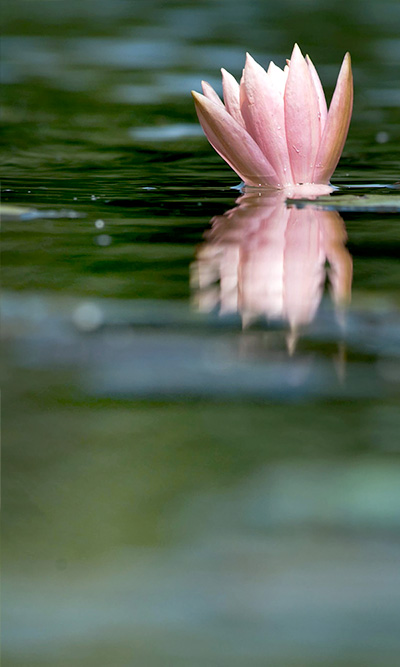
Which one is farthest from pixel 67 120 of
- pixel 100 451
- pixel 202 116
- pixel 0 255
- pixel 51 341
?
pixel 100 451

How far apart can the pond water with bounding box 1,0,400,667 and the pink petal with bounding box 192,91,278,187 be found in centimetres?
10

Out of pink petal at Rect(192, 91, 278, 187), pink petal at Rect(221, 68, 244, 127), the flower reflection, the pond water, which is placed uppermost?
pink petal at Rect(221, 68, 244, 127)

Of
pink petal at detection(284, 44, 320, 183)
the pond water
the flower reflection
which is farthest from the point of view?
pink petal at detection(284, 44, 320, 183)

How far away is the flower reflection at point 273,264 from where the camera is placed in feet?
2.72

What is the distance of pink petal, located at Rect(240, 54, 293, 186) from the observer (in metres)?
1.52

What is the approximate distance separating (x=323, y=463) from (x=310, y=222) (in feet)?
2.76

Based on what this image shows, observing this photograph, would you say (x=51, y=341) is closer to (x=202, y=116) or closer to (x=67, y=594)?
(x=67, y=594)

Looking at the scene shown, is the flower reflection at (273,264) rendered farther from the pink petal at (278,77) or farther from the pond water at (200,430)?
the pink petal at (278,77)

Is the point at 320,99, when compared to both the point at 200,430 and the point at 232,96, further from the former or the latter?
the point at 200,430

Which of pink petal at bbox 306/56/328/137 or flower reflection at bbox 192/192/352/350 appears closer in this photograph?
flower reflection at bbox 192/192/352/350

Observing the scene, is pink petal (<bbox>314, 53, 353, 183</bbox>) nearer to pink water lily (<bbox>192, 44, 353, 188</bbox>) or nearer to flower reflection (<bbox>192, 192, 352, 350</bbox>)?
pink water lily (<bbox>192, 44, 353, 188</bbox>)

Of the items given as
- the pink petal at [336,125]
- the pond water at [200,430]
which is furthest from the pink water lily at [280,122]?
the pond water at [200,430]

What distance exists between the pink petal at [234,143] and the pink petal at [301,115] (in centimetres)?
6

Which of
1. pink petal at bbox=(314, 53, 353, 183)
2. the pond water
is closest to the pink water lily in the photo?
pink petal at bbox=(314, 53, 353, 183)
